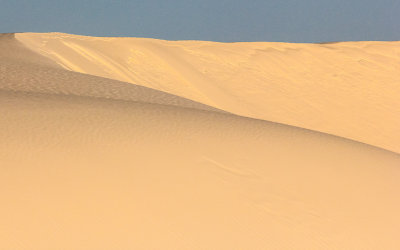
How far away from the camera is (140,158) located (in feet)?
15.0

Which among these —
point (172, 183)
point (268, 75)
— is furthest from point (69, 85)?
point (268, 75)

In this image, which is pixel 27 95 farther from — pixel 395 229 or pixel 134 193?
pixel 395 229

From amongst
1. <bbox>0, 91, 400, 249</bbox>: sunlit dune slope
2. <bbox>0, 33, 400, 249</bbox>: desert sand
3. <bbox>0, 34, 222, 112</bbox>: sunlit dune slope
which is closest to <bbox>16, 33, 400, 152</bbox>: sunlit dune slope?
<bbox>0, 34, 222, 112</bbox>: sunlit dune slope

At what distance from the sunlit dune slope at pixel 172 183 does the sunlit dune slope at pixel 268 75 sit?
6739 millimetres

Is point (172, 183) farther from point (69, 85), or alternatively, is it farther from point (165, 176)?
point (69, 85)

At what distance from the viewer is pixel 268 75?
17.7m

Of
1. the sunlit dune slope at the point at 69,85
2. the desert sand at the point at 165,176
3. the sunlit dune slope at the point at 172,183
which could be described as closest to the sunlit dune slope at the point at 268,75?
the sunlit dune slope at the point at 69,85

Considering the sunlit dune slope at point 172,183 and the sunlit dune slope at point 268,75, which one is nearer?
the sunlit dune slope at point 172,183

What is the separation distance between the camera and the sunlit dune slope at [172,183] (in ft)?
11.7

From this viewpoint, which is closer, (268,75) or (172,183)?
(172,183)

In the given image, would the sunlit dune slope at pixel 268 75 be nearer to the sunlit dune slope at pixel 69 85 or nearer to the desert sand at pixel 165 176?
the sunlit dune slope at pixel 69 85

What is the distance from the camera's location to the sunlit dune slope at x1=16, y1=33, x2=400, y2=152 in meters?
14.1

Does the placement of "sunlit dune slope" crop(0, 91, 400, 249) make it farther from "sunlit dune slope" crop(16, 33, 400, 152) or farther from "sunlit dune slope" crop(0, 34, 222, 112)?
"sunlit dune slope" crop(16, 33, 400, 152)

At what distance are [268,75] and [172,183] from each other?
13779mm
